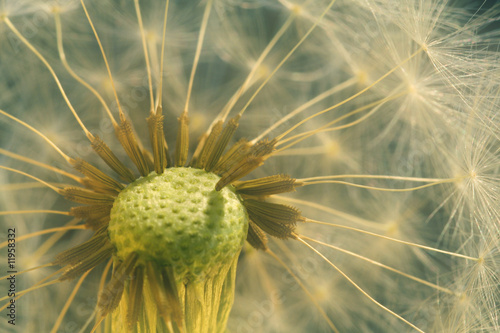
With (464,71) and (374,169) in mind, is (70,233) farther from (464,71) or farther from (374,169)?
(464,71)

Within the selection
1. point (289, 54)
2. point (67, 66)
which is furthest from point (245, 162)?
point (67, 66)

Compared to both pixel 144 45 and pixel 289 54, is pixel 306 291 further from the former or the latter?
pixel 144 45

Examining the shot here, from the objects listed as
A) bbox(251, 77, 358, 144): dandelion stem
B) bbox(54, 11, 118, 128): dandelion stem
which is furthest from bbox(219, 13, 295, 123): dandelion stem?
bbox(54, 11, 118, 128): dandelion stem

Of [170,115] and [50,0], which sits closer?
[50,0]

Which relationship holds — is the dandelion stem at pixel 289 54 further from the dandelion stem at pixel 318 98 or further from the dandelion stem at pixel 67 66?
the dandelion stem at pixel 67 66

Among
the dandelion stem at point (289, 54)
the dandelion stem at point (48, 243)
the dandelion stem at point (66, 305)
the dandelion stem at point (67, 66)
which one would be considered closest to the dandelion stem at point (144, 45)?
the dandelion stem at point (67, 66)

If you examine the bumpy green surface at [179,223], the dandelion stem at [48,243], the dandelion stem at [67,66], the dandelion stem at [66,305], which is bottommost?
the dandelion stem at [66,305]

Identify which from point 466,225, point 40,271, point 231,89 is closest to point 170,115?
point 231,89

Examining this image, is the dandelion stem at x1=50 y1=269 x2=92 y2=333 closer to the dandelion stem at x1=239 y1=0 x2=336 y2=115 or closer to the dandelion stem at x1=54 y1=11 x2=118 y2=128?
the dandelion stem at x1=54 y1=11 x2=118 y2=128
